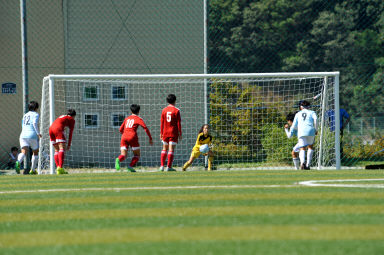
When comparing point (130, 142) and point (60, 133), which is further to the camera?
point (130, 142)

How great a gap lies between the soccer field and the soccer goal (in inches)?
257

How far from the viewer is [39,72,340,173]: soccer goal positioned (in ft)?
47.8

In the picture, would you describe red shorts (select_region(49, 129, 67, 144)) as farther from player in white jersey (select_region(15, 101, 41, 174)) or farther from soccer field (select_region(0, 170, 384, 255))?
soccer field (select_region(0, 170, 384, 255))

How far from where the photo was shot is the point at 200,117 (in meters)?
16.0

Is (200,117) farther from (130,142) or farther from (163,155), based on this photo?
(130,142)

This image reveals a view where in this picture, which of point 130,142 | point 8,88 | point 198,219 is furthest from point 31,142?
A: point 198,219

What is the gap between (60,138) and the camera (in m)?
12.6

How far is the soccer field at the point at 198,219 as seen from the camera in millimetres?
3704

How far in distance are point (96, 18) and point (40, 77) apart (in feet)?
8.93

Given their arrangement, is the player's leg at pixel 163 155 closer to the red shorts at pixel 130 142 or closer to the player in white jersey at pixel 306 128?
the red shorts at pixel 130 142

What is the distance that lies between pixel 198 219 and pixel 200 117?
1129 cm

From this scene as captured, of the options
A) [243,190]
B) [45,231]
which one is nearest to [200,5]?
[243,190]

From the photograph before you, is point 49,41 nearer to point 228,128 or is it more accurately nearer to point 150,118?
point 150,118

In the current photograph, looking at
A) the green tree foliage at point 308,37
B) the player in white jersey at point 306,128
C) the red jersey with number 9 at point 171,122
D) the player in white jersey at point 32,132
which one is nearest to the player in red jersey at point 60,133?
the player in white jersey at point 32,132
